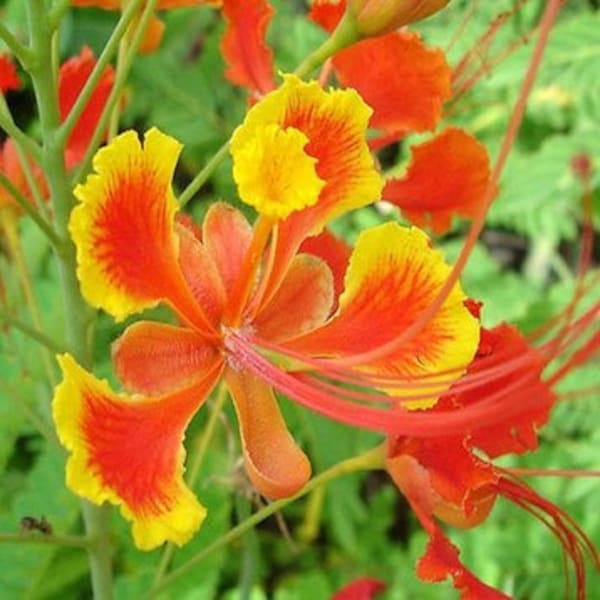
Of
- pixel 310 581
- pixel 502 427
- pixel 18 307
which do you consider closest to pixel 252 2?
pixel 502 427

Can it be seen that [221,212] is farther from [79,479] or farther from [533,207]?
[533,207]

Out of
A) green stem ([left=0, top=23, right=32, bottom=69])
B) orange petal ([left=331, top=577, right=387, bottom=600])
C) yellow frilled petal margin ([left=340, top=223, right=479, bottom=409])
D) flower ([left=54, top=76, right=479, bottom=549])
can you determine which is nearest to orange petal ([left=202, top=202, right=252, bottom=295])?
flower ([left=54, top=76, right=479, bottom=549])

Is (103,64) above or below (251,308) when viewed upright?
above

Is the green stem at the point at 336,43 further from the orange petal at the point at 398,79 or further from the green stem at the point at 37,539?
the green stem at the point at 37,539

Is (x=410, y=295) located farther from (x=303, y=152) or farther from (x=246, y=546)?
(x=246, y=546)

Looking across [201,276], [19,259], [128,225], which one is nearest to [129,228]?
[128,225]
